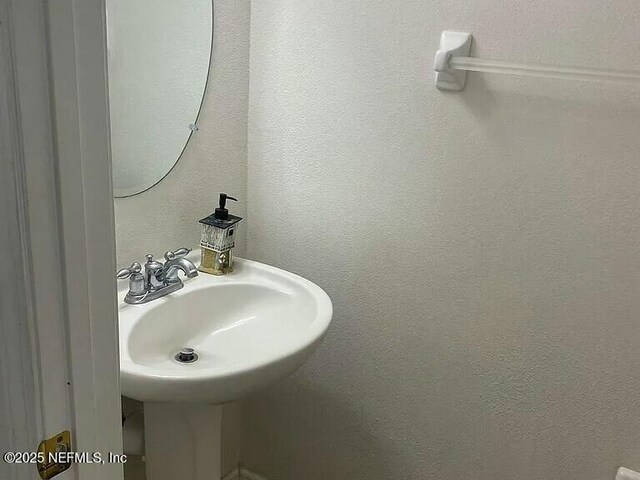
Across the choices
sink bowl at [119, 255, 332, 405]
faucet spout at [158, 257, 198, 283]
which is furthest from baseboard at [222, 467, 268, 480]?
faucet spout at [158, 257, 198, 283]

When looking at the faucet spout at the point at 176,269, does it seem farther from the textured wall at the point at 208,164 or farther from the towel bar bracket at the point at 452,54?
the towel bar bracket at the point at 452,54

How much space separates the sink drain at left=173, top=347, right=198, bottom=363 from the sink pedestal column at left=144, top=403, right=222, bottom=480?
9cm

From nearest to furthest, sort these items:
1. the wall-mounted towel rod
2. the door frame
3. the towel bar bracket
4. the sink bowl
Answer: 1. the door frame
2. the sink bowl
3. the wall-mounted towel rod
4. the towel bar bracket

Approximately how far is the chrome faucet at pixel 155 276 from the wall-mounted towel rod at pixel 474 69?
0.70 meters

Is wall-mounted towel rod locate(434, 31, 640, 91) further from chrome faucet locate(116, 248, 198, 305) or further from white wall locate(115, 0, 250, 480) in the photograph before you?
chrome faucet locate(116, 248, 198, 305)

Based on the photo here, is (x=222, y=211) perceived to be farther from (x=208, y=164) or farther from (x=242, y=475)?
(x=242, y=475)

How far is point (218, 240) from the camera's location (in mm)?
1613

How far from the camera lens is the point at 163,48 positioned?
1528 mm

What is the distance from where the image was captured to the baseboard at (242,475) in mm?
2053

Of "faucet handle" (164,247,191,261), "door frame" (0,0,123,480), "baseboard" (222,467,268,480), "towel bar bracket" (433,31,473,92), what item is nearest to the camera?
"door frame" (0,0,123,480)

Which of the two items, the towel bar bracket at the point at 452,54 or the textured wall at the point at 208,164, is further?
the textured wall at the point at 208,164

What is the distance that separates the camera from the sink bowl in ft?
3.83

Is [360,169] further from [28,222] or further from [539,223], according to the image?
[28,222]

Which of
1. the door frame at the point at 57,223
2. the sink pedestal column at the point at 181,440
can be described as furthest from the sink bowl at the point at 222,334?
the door frame at the point at 57,223
